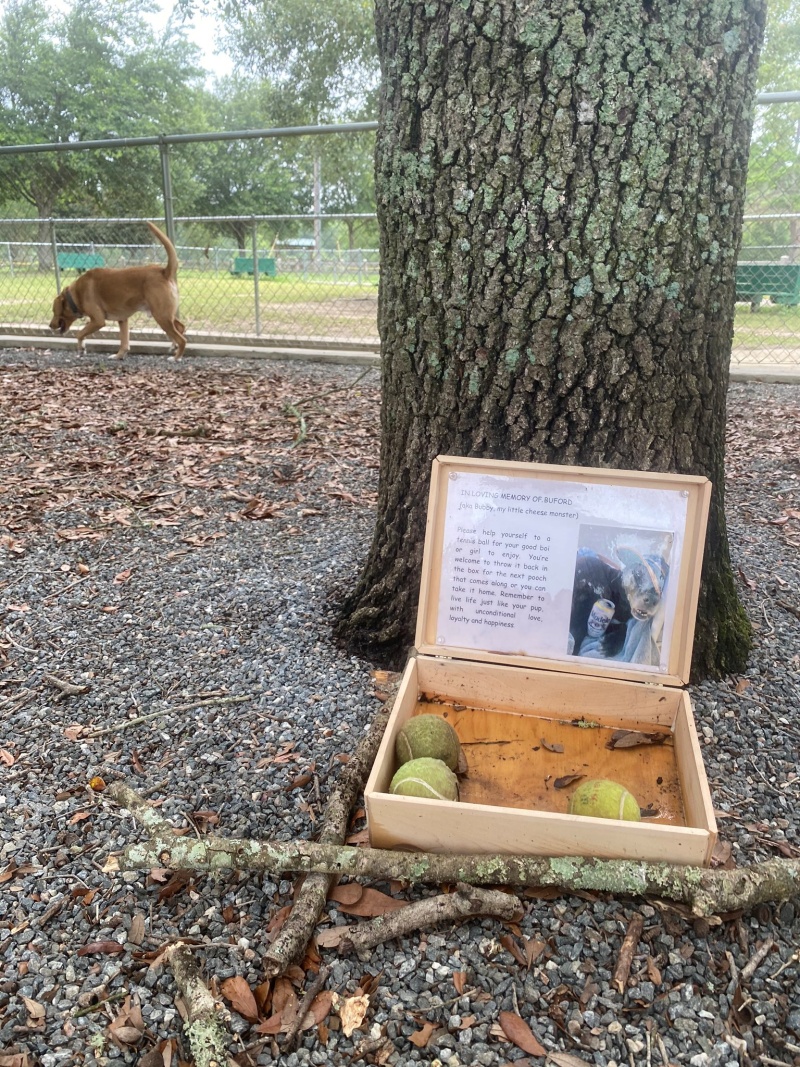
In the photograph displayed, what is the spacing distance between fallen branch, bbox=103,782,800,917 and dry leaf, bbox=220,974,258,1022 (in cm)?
23

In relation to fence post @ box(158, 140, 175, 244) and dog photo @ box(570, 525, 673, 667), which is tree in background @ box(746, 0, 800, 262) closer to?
fence post @ box(158, 140, 175, 244)

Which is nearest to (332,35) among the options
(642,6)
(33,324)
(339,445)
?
(33,324)

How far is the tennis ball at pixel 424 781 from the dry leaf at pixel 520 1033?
18.5 inches

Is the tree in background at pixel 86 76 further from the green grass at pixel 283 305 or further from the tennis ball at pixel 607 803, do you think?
the tennis ball at pixel 607 803

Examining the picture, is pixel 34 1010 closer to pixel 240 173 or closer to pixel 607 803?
pixel 607 803

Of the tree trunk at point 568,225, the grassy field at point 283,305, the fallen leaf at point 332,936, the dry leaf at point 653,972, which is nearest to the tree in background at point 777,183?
the grassy field at point 283,305

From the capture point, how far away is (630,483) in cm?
212

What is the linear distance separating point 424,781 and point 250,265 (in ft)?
30.6

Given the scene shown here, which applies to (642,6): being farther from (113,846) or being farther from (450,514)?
(113,846)

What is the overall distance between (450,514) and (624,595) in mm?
559

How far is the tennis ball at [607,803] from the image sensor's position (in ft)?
5.80

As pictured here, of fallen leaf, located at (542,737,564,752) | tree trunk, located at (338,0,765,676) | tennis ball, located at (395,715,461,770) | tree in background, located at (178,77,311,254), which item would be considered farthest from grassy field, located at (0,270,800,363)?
tree in background, located at (178,77,311,254)

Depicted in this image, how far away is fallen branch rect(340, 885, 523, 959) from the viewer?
1.62 m

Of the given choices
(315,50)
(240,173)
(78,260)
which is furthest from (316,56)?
(240,173)
